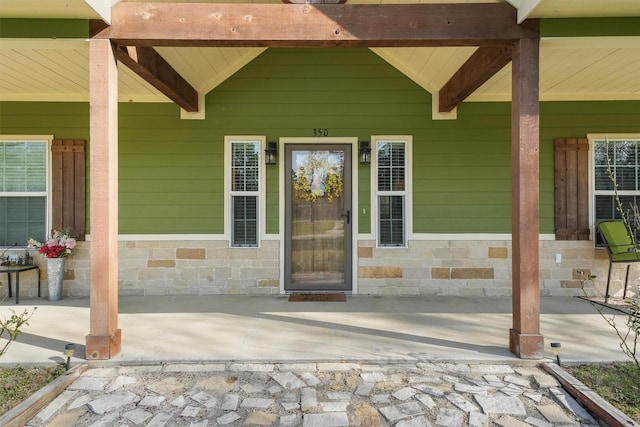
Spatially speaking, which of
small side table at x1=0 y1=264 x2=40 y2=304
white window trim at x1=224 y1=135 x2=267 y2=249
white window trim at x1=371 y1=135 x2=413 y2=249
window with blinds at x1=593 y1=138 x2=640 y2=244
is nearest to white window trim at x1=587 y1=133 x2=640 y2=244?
window with blinds at x1=593 y1=138 x2=640 y2=244

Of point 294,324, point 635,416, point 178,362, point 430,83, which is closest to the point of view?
point 635,416

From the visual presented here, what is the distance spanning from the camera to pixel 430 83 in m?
4.86

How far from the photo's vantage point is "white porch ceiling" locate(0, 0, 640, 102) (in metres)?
2.84

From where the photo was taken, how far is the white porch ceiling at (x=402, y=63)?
2.84m

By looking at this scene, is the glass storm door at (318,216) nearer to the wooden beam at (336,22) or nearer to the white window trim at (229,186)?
the white window trim at (229,186)

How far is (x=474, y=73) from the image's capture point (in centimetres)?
379

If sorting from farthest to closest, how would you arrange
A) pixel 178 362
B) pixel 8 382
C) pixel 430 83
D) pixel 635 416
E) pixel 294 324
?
pixel 430 83 → pixel 294 324 → pixel 178 362 → pixel 8 382 → pixel 635 416

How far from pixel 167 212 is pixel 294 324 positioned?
2.42 m

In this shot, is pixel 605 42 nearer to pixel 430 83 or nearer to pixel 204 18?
pixel 430 83

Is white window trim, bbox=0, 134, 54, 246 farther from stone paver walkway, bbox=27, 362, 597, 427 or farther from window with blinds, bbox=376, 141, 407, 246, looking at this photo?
window with blinds, bbox=376, 141, 407, 246

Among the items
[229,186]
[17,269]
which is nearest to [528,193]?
[229,186]

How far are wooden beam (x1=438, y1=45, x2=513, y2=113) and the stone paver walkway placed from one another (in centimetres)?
254

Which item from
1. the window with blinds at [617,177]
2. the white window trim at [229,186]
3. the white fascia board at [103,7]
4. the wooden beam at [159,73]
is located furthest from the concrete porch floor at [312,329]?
the white fascia board at [103,7]

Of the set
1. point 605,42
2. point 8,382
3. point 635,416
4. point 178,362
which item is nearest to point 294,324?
point 178,362
